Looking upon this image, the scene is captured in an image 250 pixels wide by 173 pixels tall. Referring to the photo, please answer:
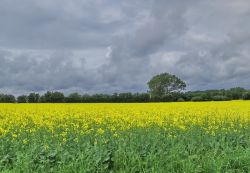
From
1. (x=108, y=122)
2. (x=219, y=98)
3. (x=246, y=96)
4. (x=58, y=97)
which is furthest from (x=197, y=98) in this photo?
(x=108, y=122)

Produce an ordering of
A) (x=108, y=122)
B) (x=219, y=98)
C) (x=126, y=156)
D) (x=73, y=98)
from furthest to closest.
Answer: (x=219, y=98) → (x=73, y=98) → (x=108, y=122) → (x=126, y=156)

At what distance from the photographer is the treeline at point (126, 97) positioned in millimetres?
46438

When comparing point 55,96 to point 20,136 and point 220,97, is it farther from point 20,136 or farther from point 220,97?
point 20,136

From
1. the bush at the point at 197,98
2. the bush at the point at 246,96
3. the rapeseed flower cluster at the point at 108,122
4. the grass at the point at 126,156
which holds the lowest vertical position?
the grass at the point at 126,156

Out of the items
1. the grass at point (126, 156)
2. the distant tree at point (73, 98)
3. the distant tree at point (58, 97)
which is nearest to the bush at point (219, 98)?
the distant tree at point (73, 98)

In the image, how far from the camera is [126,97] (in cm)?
4997

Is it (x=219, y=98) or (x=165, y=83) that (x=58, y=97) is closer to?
(x=219, y=98)

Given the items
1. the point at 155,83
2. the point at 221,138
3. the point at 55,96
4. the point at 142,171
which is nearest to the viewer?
the point at 142,171

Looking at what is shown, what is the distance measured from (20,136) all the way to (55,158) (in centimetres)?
311

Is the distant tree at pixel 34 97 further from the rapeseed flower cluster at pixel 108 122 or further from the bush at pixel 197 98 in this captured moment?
the rapeseed flower cluster at pixel 108 122

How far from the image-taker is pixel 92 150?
27.6 feet

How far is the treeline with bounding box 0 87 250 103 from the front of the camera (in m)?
46.4

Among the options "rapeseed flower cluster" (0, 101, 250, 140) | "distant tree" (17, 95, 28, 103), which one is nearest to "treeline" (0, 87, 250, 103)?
"distant tree" (17, 95, 28, 103)

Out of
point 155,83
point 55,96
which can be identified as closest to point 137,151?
point 55,96
